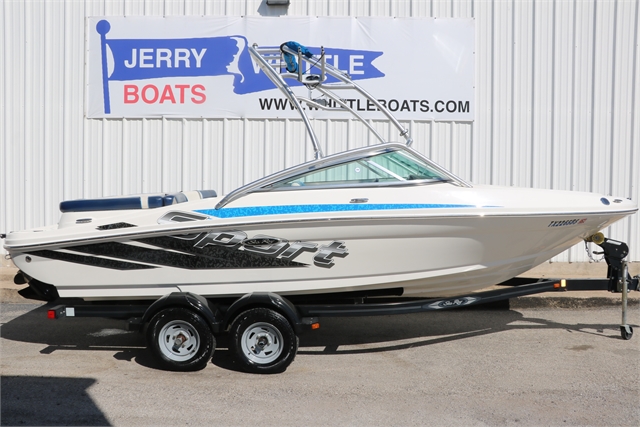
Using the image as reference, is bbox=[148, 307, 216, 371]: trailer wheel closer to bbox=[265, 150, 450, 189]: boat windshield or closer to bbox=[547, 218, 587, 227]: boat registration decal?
bbox=[265, 150, 450, 189]: boat windshield

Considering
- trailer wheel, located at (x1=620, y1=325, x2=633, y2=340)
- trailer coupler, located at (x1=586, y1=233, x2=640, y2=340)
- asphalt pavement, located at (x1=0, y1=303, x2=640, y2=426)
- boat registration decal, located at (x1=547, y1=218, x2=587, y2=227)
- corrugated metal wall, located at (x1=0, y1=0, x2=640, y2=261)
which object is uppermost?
corrugated metal wall, located at (x1=0, y1=0, x2=640, y2=261)

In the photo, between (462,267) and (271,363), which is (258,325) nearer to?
(271,363)

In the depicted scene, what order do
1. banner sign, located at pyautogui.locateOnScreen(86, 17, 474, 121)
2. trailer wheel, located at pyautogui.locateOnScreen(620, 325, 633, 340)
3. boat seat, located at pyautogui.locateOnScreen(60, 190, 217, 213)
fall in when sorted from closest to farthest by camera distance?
boat seat, located at pyautogui.locateOnScreen(60, 190, 217, 213)
trailer wheel, located at pyautogui.locateOnScreen(620, 325, 633, 340)
banner sign, located at pyautogui.locateOnScreen(86, 17, 474, 121)

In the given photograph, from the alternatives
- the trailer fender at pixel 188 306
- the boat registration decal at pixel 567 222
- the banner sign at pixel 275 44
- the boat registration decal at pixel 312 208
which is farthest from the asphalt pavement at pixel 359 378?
the banner sign at pixel 275 44

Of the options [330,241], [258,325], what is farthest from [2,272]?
[330,241]

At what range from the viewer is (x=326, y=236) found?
482 centimetres

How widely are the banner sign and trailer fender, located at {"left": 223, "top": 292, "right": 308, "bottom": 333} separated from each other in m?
3.52

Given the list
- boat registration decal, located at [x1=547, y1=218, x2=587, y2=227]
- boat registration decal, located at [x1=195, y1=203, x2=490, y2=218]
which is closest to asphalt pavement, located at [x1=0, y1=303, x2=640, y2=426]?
boat registration decal, located at [x1=547, y1=218, x2=587, y2=227]

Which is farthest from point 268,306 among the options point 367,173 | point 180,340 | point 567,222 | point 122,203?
point 567,222

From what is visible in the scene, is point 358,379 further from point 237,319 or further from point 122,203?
point 122,203

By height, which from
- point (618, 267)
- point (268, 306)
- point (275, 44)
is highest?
point (275, 44)

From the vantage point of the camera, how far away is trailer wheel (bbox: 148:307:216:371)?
4.83 m

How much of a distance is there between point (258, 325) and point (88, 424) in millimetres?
1454

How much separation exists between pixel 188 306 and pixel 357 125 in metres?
3.85
